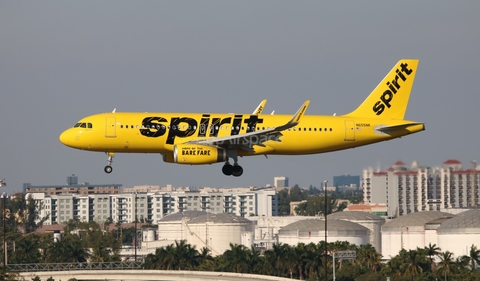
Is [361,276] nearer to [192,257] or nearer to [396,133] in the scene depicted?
[192,257]

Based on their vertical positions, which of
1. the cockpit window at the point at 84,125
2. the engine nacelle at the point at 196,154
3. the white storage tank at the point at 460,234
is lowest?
the white storage tank at the point at 460,234

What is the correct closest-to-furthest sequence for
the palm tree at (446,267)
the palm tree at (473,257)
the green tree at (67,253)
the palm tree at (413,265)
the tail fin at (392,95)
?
1. the tail fin at (392,95)
2. the palm tree at (446,267)
3. the palm tree at (413,265)
4. the palm tree at (473,257)
5. the green tree at (67,253)

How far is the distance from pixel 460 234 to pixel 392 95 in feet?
336

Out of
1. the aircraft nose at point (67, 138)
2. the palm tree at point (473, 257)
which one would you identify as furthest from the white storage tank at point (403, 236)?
the aircraft nose at point (67, 138)

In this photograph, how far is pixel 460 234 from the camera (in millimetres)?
174250

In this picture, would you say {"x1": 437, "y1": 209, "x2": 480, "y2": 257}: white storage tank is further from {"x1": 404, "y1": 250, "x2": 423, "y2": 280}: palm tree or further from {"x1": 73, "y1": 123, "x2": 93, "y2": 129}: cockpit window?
{"x1": 73, "y1": 123, "x2": 93, "y2": 129}: cockpit window

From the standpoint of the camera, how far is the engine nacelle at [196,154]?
68.3 metres

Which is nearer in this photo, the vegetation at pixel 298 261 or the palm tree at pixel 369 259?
the vegetation at pixel 298 261

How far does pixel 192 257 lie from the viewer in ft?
542

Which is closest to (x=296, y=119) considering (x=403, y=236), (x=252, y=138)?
(x=252, y=138)

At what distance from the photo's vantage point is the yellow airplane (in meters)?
69.0

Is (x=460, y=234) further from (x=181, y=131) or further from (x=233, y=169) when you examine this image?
(x=181, y=131)

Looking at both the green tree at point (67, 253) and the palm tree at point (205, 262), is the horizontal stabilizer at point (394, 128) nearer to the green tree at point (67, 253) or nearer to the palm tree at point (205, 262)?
the palm tree at point (205, 262)

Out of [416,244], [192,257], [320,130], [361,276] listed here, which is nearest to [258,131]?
[320,130]
